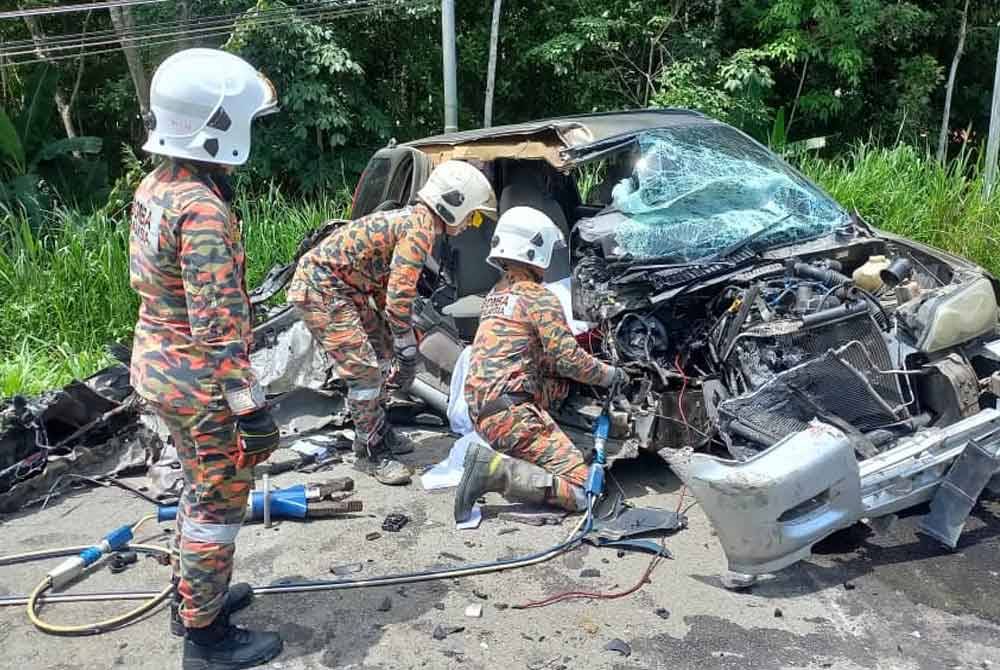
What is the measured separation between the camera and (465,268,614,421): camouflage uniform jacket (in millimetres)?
4223

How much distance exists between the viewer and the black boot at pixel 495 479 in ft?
13.5

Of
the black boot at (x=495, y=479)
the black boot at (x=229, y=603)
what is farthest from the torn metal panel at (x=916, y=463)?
the black boot at (x=229, y=603)

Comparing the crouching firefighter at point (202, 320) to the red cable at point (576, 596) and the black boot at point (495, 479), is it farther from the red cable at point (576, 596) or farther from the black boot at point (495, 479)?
the black boot at point (495, 479)

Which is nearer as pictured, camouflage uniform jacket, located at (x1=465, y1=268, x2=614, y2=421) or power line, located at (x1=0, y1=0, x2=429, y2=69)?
camouflage uniform jacket, located at (x1=465, y1=268, x2=614, y2=421)

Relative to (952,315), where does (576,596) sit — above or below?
below

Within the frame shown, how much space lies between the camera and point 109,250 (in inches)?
294

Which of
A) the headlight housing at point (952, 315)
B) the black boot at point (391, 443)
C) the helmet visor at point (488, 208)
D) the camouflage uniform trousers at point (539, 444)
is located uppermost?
the helmet visor at point (488, 208)

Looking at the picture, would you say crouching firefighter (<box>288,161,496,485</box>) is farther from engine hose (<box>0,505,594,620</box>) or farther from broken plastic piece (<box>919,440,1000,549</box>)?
broken plastic piece (<box>919,440,1000,549</box>)

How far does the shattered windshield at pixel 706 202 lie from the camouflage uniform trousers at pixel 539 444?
1.09 m

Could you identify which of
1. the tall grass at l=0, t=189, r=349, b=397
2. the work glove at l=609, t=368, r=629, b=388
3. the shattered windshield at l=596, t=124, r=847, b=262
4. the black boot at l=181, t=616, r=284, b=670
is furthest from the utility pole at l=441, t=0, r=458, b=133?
the black boot at l=181, t=616, r=284, b=670

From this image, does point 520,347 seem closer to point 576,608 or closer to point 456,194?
point 456,194

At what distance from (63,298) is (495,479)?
486 centimetres

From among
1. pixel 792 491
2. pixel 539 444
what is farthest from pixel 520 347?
pixel 792 491

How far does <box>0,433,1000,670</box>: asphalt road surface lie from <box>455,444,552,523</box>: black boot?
0.16 meters
